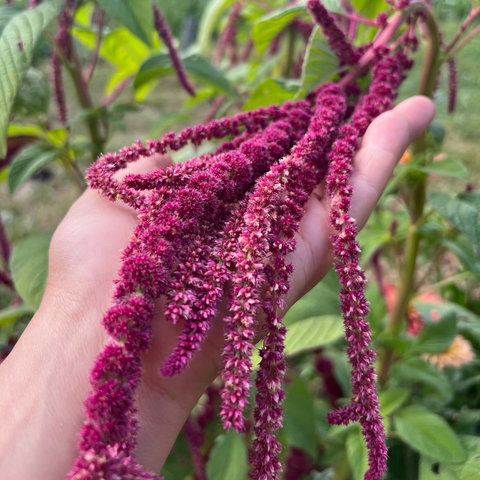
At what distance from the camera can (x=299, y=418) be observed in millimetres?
1063

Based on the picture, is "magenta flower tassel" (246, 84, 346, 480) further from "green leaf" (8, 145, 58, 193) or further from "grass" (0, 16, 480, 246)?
"grass" (0, 16, 480, 246)

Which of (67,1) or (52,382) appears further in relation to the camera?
(67,1)

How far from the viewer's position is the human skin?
604mm

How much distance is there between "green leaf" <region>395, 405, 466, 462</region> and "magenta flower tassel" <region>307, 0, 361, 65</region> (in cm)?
75

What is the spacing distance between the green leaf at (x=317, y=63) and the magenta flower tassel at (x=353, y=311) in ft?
0.48

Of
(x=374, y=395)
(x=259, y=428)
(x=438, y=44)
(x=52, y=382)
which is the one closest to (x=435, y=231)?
(x=438, y=44)

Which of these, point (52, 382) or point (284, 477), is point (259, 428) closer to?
point (52, 382)

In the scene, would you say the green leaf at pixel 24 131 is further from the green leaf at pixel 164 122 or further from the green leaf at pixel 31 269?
the green leaf at pixel 164 122

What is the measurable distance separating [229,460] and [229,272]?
59 cm

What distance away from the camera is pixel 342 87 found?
844 mm

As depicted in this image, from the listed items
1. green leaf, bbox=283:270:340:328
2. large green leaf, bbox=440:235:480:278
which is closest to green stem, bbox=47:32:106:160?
green leaf, bbox=283:270:340:328

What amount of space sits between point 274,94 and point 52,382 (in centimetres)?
72

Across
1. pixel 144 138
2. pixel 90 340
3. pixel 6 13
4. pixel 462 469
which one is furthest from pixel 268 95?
pixel 144 138

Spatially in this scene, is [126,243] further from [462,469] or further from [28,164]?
[462,469]
